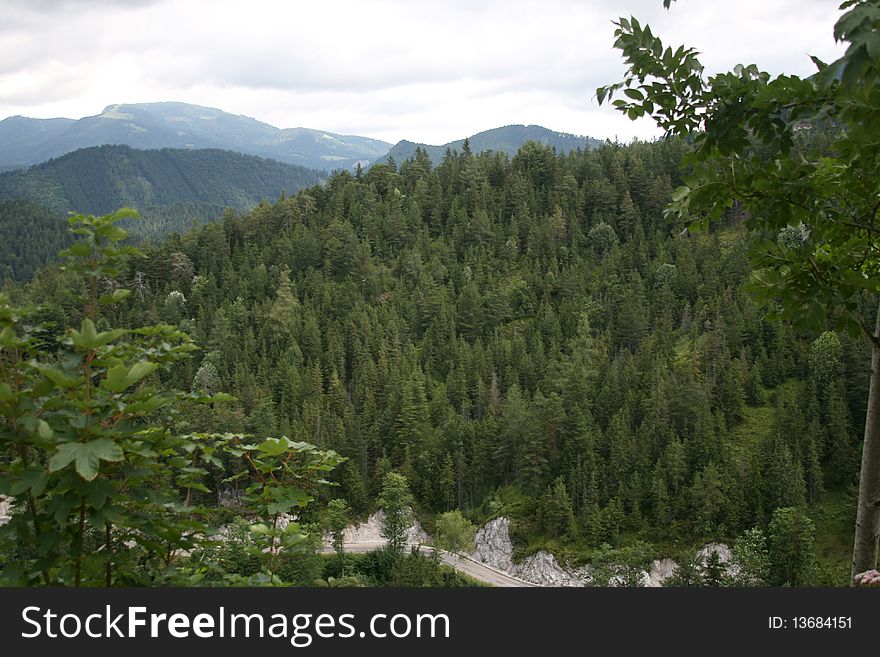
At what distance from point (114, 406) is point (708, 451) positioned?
4887 centimetres

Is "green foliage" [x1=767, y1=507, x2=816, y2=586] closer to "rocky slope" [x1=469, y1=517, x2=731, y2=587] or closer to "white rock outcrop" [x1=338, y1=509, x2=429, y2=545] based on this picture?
"rocky slope" [x1=469, y1=517, x2=731, y2=587]

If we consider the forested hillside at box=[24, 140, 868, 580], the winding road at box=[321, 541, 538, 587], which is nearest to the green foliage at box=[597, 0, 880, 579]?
the forested hillside at box=[24, 140, 868, 580]

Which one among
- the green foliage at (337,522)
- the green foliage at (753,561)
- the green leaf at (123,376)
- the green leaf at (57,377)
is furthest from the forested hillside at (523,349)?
the green leaf at (57,377)

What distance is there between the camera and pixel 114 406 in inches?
148

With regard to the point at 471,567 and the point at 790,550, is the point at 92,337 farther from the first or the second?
the point at 471,567

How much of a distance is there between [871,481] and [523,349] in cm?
6155

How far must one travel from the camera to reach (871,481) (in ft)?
15.4

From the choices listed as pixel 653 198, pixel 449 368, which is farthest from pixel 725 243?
pixel 449 368

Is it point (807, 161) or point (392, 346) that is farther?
Answer: point (392, 346)

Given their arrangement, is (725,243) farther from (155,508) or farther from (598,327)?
(155,508)

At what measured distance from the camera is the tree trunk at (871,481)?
4594mm

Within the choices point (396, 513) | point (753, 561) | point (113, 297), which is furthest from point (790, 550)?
point (113, 297)

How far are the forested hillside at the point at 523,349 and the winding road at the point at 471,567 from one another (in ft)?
13.4

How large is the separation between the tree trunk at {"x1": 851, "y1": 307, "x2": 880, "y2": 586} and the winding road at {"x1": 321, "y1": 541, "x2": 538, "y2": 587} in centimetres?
4305
